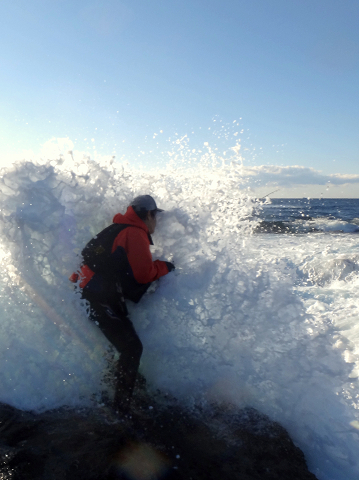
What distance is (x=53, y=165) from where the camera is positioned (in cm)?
364

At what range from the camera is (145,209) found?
343 centimetres

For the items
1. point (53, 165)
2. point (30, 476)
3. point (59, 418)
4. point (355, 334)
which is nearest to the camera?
point (30, 476)

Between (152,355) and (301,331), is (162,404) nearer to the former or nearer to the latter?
(152,355)

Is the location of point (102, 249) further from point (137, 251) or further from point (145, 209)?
point (145, 209)

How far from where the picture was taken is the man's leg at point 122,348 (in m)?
3.29

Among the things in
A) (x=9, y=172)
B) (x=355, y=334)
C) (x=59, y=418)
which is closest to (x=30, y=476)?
(x=59, y=418)

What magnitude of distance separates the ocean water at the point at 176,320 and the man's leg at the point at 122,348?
238mm

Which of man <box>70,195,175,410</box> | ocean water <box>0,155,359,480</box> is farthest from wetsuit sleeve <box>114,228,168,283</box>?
ocean water <box>0,155,359,480</box>

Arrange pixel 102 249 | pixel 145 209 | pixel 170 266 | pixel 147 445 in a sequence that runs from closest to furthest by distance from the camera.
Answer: pixel 147 445
pixel 102 249
pixel 145 209
pixel 170 266

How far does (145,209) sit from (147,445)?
219 centimetres

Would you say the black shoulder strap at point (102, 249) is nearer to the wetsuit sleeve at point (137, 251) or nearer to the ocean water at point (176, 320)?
the wetsuit sleeve at point (137, 251)

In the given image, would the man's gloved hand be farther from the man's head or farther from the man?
the man's head

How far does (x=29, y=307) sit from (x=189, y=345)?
72.0 inches

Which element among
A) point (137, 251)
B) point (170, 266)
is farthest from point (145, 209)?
point (170, 266)
